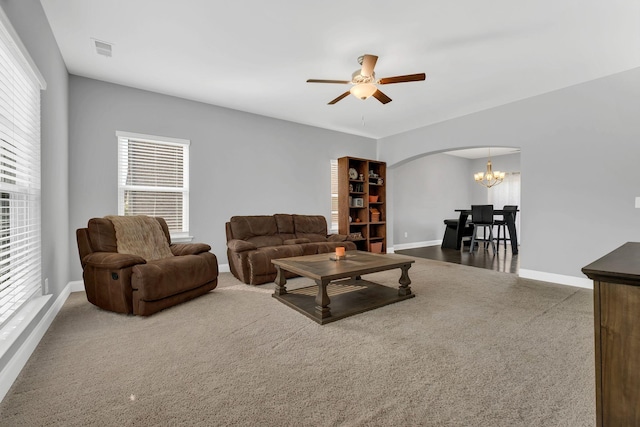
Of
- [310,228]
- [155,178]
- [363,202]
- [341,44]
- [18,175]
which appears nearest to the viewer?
[18,175]

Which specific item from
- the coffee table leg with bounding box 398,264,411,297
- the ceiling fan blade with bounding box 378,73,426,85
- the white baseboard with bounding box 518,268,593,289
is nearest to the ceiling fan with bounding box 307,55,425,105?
the ceiling fan blade with bounding box 378,73,426,85

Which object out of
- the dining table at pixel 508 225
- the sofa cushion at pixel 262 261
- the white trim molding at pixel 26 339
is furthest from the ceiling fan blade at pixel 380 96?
the dining table at pixel 508 225

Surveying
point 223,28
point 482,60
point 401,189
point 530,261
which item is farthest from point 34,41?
point 401,189

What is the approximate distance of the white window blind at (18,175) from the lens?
5.90 ft

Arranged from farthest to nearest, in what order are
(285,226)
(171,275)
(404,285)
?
(285,226) < (404,285) < (171,275)

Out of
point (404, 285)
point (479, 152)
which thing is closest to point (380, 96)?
point (404, 285)

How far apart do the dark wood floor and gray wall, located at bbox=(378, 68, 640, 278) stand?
→ 79 cm

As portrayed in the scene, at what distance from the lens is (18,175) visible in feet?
6.89

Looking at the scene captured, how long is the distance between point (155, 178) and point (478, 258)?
6.00 meters

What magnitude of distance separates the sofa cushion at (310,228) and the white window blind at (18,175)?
3316 millimetres

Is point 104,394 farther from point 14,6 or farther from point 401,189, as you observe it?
point 401,189

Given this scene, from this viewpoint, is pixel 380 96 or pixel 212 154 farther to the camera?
pixel 212 154

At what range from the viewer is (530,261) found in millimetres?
4371

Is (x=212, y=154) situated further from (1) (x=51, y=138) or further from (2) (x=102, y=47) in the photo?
(1) (x=51, y=138)
